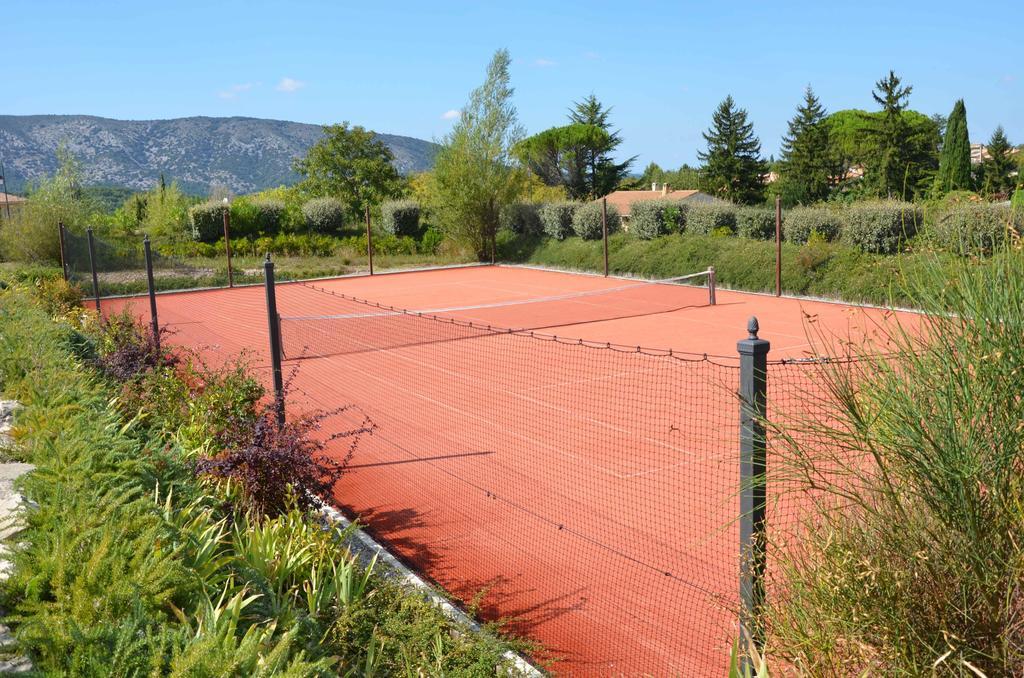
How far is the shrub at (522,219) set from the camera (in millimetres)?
28266

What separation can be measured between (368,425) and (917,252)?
6.55m

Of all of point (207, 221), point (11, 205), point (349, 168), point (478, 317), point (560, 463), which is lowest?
point (560, 463)

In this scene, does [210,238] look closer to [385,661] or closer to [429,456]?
[429,456]

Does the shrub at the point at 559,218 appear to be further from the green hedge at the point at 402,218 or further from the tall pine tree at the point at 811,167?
the tall pine tree at the point at 811,167

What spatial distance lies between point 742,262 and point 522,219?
10162 millimetres

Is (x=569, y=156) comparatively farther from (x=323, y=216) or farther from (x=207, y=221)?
(x=207, y=221)

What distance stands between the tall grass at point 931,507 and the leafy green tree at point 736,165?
2045 inches

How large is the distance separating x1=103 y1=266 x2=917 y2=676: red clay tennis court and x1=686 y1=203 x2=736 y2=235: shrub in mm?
6767

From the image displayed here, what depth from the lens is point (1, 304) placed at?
11.4 metres

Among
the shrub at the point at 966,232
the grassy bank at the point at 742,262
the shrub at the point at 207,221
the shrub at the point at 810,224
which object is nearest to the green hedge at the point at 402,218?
the shrub at the point at 207,221

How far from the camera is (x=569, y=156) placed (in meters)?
59.4

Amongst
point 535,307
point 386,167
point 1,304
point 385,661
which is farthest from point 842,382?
point 386,167

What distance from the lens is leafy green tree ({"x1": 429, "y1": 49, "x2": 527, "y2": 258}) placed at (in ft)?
92.3

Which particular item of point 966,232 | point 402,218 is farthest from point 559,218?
point 966,232
